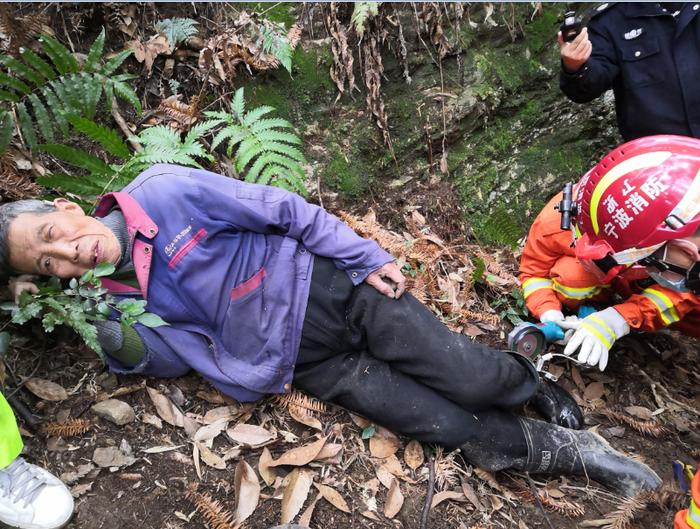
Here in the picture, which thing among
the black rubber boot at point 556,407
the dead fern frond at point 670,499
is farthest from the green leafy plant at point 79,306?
the dead fern frond at point 670,499

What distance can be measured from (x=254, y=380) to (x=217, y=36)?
2.80 meters

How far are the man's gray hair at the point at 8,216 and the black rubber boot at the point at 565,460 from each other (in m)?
2.71

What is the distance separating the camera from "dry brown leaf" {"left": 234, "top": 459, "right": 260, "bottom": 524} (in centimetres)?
255

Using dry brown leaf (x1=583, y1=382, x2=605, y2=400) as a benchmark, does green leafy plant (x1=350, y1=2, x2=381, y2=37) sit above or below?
above

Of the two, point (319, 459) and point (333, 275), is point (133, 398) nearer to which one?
point (319, 459)

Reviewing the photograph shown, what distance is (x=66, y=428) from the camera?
8.75 feet

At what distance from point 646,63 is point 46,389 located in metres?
4.58

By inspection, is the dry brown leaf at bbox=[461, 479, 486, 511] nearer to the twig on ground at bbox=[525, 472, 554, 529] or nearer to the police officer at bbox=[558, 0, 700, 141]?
the twig on ground at bbox=[525, 472, 554, 529]

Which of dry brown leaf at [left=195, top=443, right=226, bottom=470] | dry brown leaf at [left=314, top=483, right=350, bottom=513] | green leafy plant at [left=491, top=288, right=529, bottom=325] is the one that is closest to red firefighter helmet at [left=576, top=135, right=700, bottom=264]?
green leafy plant at [left=491, top=288, right=529, bottom=325]

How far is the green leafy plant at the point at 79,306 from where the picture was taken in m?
2.41

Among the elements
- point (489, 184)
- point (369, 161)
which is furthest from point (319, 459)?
point (489, 184)

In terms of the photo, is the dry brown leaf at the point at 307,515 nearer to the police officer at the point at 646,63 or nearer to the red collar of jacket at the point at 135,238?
the red collar of jacket at the point at 135,238

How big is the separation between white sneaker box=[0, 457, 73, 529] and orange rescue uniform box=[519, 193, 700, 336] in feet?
10.3

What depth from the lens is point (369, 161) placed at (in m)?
4.47
